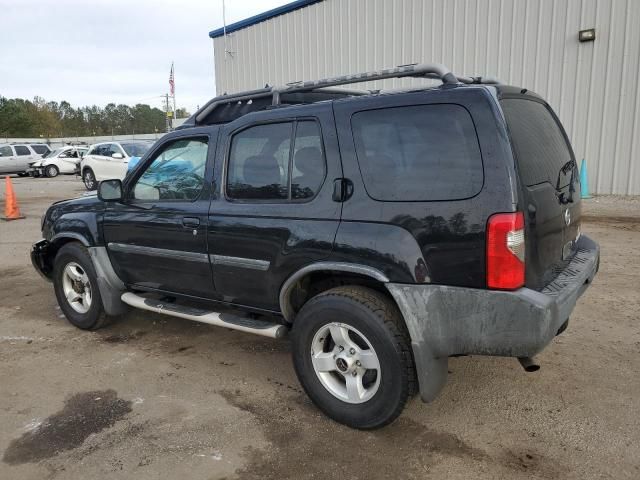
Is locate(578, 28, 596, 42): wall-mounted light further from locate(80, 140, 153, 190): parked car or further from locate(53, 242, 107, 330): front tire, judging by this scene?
locate(80, 140, 153, 190): parked car

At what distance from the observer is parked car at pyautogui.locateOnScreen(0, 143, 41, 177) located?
88.2 feet

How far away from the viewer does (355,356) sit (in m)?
2.95

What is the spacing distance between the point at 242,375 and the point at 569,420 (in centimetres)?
214

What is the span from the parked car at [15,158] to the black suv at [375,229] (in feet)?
89.6

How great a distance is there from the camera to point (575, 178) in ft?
11.6

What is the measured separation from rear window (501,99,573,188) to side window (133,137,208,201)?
2071 millimetres

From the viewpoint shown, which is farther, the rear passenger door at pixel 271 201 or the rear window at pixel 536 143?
the rear passenger door at pixel 271 201

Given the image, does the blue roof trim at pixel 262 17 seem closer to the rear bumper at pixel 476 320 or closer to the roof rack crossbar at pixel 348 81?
the roof rack crossbar at pixel 348 81

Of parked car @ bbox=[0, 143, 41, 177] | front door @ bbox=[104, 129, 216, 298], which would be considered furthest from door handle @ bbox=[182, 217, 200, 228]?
parked car @ bbox=[0, 143, 41, 177]

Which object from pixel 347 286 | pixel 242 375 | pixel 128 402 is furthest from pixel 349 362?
pixel 128 402

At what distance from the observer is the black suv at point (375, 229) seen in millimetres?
2533

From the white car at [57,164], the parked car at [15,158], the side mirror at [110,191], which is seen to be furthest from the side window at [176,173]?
the parked car at [15,158]

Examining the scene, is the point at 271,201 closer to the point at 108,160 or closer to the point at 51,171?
the point at 108,160

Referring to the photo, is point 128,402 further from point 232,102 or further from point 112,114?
point 112,114
